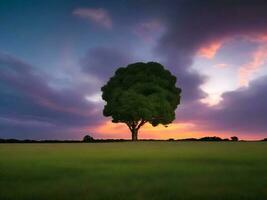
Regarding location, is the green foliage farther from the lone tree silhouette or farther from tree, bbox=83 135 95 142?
tree, bbox=83 135 95 142

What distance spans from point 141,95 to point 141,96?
0.47 meters

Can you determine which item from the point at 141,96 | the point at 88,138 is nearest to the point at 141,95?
the point at 141,96

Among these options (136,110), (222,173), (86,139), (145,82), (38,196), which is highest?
(145,82)

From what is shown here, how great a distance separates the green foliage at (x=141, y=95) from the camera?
214 ft

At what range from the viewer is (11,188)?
1138cm

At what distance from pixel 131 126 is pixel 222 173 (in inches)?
2255

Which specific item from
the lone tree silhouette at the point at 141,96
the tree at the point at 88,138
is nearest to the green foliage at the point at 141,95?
the lone tree silhouette at the point at 141,96

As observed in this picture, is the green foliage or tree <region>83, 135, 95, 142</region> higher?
the green foliage

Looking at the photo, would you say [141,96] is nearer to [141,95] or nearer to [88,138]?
[141,95]

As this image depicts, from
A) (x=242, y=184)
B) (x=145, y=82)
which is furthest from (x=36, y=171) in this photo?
(x=145, y=82)

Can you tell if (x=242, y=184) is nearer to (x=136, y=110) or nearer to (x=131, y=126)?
(x=136, y=110)

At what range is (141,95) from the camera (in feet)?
217

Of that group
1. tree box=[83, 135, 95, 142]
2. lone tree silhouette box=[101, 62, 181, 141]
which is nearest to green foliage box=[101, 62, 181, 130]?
lone tree silhouette box=[101, 62, 181, 141]

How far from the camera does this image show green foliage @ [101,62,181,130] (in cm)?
6531
